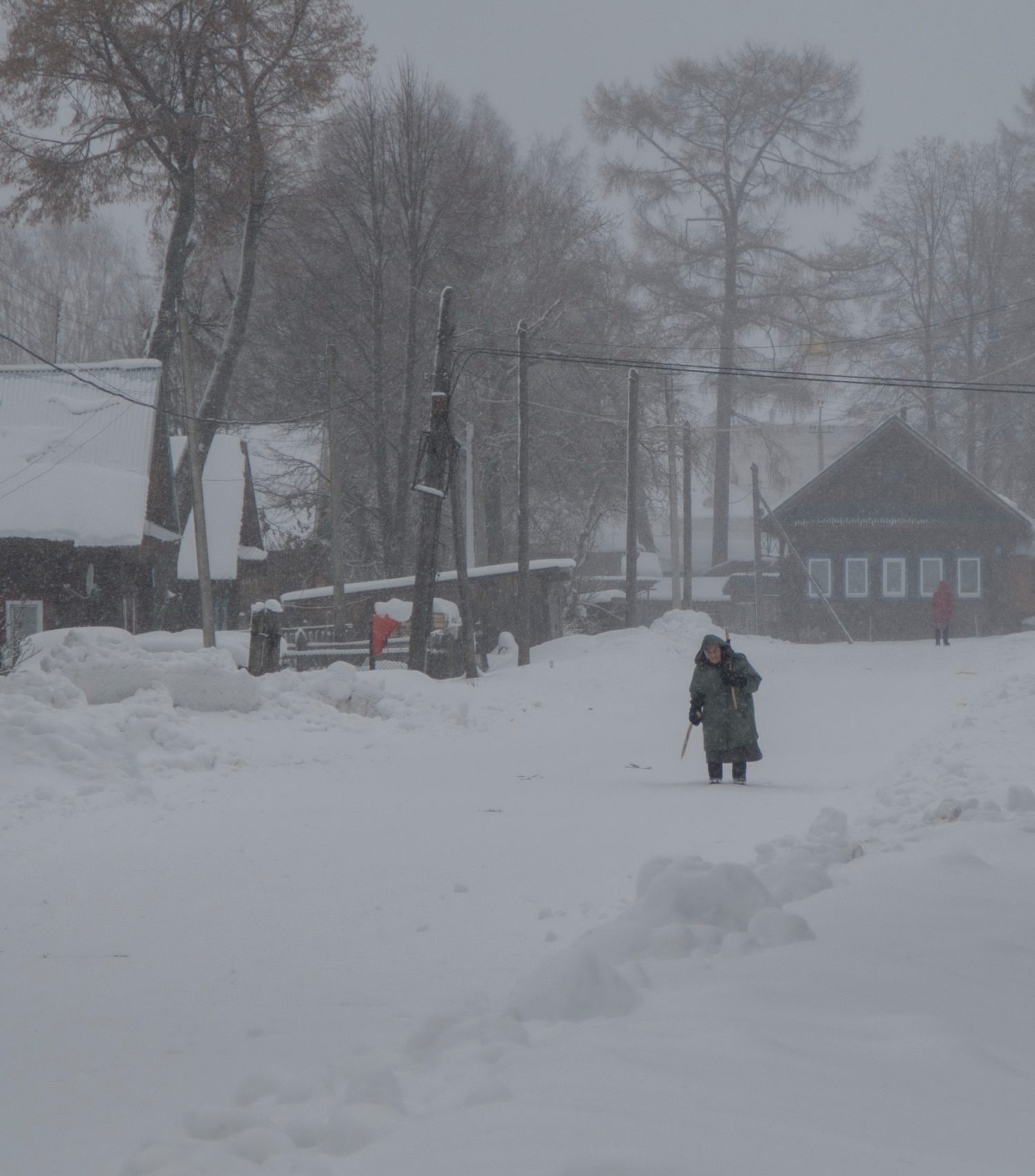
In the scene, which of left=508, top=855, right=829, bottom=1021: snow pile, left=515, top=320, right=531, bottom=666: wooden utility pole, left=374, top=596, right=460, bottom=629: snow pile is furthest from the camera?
left=515, top=320, right=531, bottom=666: wooden utility pole

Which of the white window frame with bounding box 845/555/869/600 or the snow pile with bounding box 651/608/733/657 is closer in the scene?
the snow pile with bounding box 651/608/733/657

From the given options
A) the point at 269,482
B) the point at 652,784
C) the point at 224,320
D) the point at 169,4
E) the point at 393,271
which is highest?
the point at 169,4

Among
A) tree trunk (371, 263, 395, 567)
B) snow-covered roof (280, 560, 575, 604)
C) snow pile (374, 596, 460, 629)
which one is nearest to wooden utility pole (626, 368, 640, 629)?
snow-covered roof (280, 560, 575, 604)

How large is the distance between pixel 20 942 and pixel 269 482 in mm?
29874

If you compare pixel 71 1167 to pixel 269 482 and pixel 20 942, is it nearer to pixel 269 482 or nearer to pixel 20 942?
pixel 20 942

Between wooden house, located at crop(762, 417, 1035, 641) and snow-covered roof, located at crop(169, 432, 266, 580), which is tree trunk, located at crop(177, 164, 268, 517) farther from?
wooden house, located at crop(762, 417, 1035, 641)

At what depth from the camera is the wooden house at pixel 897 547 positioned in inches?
1503

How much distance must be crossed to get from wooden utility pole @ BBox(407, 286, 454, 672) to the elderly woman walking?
9.40m

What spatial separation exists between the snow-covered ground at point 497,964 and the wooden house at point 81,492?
12639mm

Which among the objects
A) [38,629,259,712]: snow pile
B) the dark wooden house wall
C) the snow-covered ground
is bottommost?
the snow-covered ground

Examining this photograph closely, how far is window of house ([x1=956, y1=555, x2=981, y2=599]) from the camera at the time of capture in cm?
3853

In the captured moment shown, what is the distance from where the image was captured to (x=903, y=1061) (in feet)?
11.0

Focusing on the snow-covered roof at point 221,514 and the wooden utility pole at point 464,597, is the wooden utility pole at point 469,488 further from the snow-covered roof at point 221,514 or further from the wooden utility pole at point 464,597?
the wooden utility pole at point 464,597

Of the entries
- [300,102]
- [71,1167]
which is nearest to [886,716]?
[71,1167]
